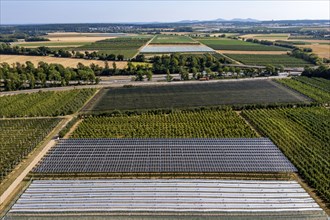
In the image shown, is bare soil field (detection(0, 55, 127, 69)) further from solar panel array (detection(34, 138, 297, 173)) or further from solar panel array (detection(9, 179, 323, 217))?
solar panel array (detection(9, 179, 323, 217))

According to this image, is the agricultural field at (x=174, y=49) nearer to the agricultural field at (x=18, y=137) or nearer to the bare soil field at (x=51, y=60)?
the bare soil field at (x=51, y=60)

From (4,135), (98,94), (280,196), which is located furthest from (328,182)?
(98,94)

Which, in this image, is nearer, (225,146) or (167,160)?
(167,160)

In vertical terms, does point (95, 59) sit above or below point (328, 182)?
above

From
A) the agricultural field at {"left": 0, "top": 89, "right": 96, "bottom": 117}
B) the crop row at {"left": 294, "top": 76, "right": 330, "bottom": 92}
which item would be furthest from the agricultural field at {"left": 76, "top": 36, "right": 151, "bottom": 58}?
the crop row at {"left": 294, "top": 76, "right": 330, "bottom": 92}

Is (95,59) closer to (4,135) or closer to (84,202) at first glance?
(4,135)

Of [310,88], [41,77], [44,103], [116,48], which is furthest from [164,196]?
[116,48]
